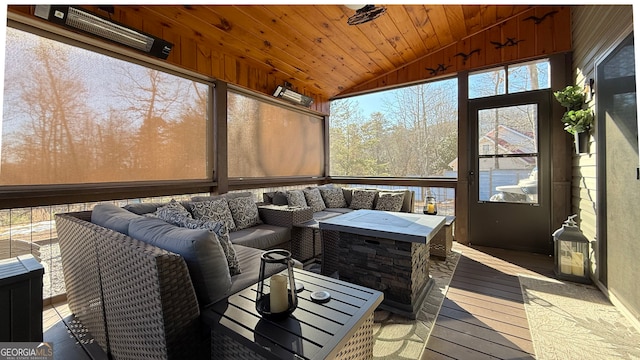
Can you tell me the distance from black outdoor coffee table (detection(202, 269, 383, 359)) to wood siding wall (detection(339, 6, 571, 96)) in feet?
Answer: 13.3

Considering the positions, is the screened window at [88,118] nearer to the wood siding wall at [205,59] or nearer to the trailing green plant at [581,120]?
the wood siding wall at [205,59]

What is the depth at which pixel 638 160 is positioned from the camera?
1.99 m

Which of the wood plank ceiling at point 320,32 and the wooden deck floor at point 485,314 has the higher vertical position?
the wood plank ceiling at point 320,32

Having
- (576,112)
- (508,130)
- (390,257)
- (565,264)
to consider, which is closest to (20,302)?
(390,257)

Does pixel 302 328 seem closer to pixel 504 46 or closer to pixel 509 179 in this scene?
pixel 509 179

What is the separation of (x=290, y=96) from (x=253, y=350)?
158 inches

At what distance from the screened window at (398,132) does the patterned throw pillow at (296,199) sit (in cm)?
166

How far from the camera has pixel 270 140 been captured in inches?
173

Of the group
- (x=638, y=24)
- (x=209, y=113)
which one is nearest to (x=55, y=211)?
(x=209, y=113)

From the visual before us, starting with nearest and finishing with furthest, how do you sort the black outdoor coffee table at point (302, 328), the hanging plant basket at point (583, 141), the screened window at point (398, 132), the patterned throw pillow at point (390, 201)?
1. the black outdoor coffee table at point (302, 328)
2. the hanging plant basket at point (583, 141)
3. the patterned throw pillow at point (390, 201)
4. the screened window at point (398, 132)

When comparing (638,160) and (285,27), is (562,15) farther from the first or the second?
(285,27)

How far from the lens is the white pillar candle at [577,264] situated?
2717 mm

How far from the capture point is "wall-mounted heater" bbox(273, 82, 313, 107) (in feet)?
14.0

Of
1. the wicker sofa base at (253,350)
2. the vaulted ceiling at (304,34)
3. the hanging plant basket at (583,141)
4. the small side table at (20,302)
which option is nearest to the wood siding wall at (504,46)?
the vaulted ceiling at (304,34)
